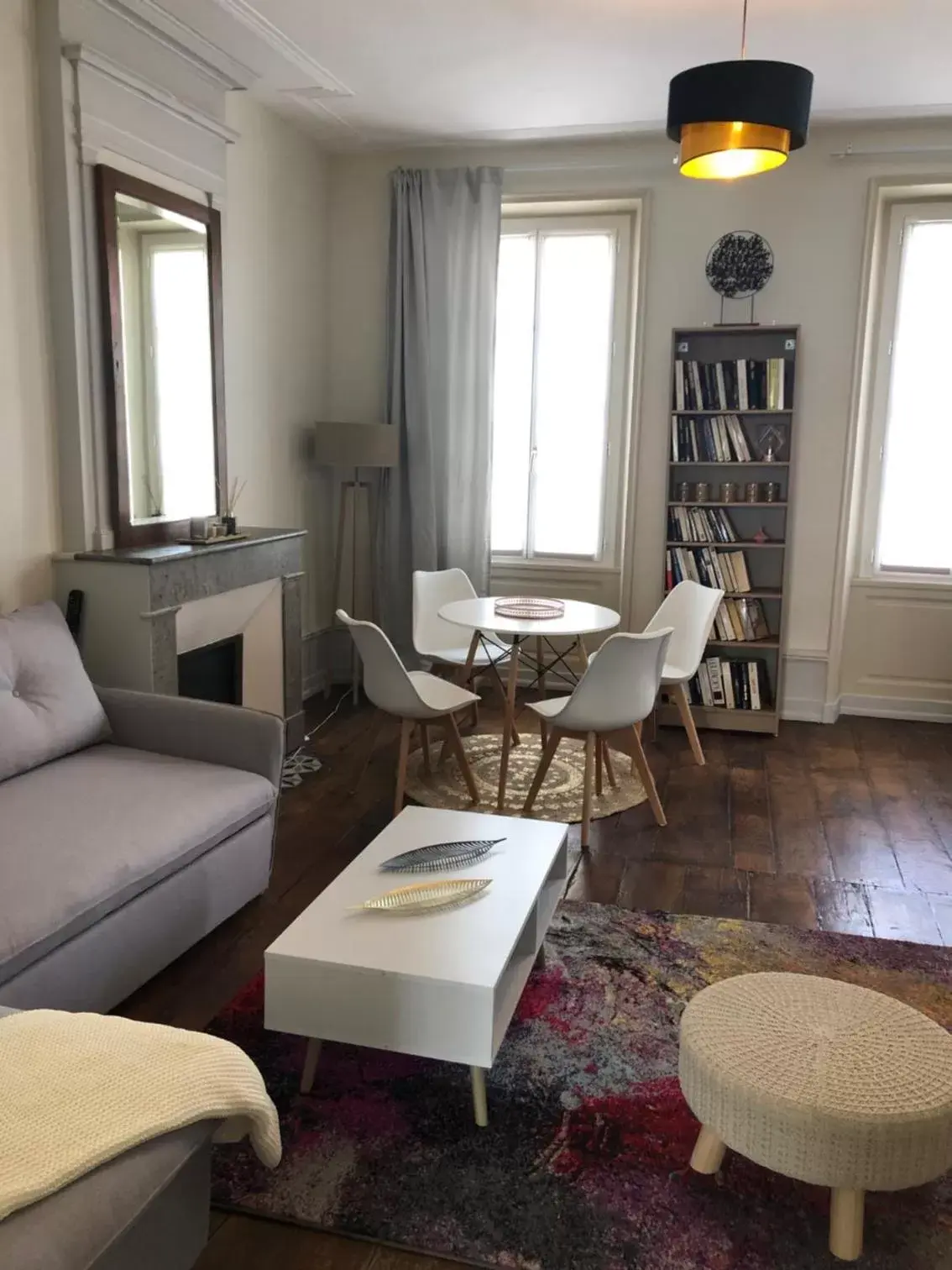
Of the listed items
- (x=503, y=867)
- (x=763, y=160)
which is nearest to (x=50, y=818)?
(x=503, y=867)

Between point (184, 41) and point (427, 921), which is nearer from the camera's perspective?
point (427, 921)

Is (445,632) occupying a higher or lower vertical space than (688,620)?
lower

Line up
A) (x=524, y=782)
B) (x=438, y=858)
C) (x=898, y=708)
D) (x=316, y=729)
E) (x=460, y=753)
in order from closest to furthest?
(x=438, y=858)
(x=460, y=753)
(x=524, y=782)
(x=316, y=729)
(x=898, y=708)

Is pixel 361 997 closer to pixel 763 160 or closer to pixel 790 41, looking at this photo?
pixel 763 160

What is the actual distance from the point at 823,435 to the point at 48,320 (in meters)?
3.52

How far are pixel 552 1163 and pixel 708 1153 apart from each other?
30 cm

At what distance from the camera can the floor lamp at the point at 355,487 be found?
4812 mm

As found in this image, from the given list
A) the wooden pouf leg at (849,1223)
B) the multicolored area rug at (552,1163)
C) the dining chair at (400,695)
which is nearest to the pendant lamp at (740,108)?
the dining chair at (400,695)

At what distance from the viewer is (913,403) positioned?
4855 mm

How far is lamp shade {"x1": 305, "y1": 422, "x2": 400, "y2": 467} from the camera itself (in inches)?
189

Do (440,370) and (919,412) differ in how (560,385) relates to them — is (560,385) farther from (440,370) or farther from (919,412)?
(919,412)

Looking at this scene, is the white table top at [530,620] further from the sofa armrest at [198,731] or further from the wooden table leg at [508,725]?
the sofa armrest at [198,731]

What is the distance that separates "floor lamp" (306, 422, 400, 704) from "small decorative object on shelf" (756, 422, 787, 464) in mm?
1818

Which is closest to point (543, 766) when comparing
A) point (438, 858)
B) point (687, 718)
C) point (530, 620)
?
point (530, 620)
